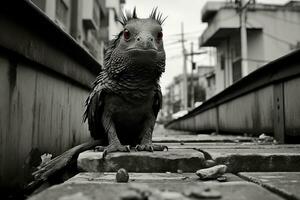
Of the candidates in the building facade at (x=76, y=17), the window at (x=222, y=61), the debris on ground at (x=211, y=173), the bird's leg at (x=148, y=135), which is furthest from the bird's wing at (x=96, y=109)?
the window at (x=222, y=61)

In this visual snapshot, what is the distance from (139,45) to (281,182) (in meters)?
1.49

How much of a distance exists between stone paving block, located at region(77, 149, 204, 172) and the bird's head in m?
0.80

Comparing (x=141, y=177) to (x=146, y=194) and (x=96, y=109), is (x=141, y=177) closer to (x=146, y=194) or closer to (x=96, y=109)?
(x=146, y=194)

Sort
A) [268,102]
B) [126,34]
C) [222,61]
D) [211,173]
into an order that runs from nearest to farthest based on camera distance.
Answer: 1. [211,173]
2. [126,34]
3. [268,102]
4. [222,61]

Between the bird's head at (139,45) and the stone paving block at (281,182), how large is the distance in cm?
118

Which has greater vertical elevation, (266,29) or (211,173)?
(266,29)

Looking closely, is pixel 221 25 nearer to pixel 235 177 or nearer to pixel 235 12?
pixel 235 12

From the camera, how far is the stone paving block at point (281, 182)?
1.69 meters

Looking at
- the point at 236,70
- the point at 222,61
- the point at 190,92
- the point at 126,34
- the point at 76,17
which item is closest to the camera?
the point at 126,34

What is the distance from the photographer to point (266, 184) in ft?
6.48

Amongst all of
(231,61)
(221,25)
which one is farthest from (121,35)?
(231,61)

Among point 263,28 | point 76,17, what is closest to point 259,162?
point 76,17

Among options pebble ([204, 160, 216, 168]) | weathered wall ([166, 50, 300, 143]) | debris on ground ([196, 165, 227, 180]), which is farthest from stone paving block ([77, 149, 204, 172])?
weathered wall ([166, 50, 300, 143])

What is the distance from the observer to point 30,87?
123 inches
